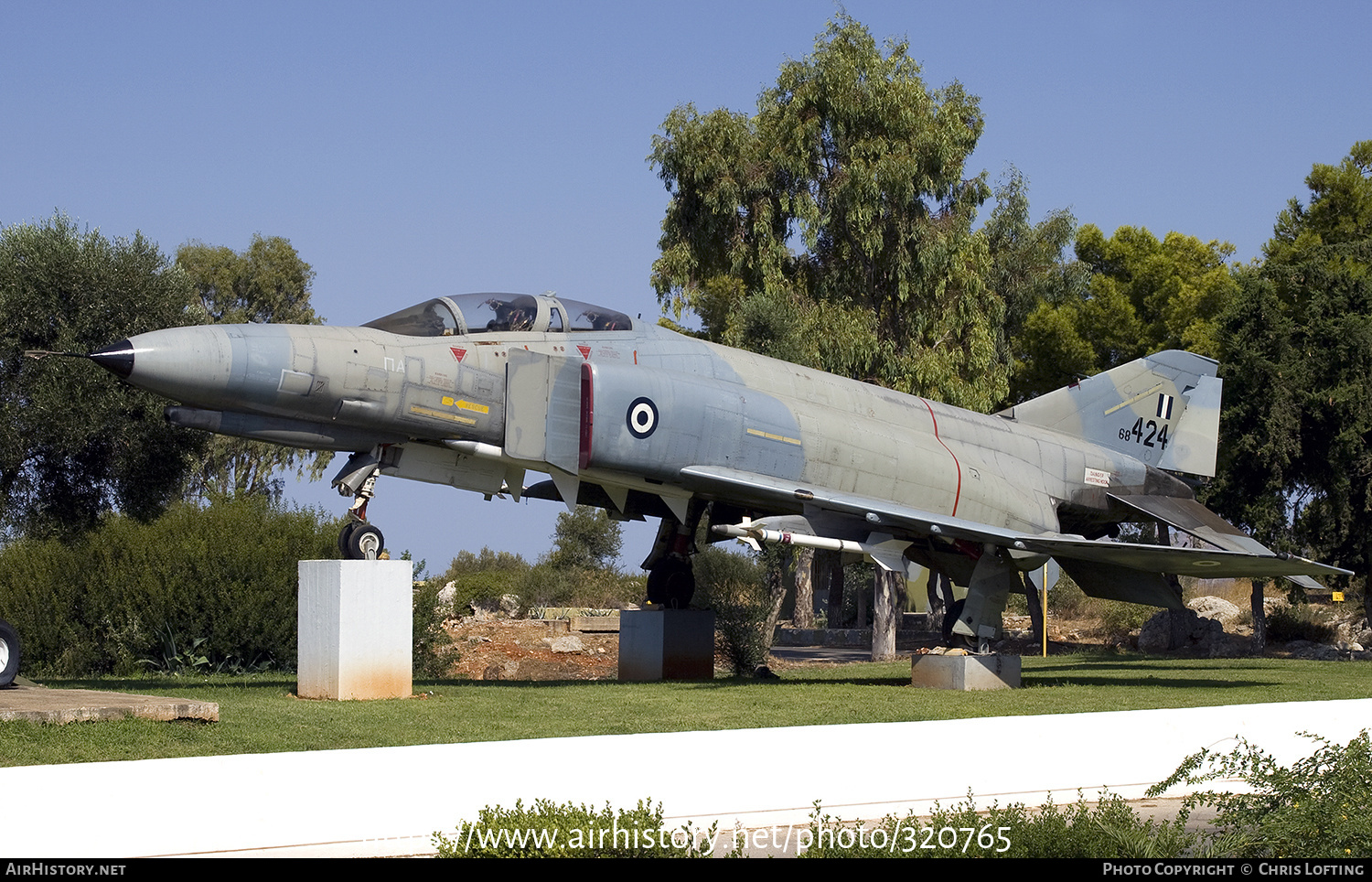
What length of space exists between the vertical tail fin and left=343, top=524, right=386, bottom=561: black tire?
1036 centimetres

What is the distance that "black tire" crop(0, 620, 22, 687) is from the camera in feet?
37.1

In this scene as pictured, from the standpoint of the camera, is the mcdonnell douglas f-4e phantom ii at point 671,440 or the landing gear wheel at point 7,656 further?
the mcdonnell douglas f-4e phantom ii at point 671,440

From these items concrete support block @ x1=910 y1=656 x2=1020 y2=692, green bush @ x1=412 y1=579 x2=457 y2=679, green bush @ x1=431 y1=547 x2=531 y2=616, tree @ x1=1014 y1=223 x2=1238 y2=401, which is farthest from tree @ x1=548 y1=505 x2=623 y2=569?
concrete support block @ x1=910 y1=656 x2=1020 y2=692

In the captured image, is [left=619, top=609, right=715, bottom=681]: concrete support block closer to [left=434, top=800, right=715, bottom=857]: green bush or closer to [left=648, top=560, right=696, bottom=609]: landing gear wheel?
[left=648, top=560, right=696, bottom=609]: landing gear wheel

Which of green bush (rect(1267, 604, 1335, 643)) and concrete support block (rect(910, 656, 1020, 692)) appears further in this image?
green bush (rect(1267, 604, 1335, 643))

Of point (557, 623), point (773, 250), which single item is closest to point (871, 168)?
point (773, 250)

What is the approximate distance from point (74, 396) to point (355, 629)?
5966 millimetres

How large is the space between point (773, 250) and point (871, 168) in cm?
304

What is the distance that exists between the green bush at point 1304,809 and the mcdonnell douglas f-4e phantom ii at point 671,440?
5852mm

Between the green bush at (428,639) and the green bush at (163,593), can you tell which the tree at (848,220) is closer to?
the green bush at (428,639)

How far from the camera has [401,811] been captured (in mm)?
7762

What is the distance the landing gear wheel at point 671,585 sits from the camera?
17094 millimetres

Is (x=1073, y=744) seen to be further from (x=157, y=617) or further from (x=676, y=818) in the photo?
(x=157, y=617)

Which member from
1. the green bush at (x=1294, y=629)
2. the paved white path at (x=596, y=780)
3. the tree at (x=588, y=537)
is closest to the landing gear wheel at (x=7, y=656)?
the paved white path at (x=596, y=780)
